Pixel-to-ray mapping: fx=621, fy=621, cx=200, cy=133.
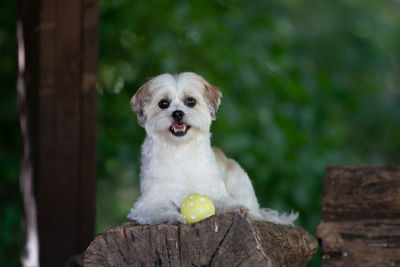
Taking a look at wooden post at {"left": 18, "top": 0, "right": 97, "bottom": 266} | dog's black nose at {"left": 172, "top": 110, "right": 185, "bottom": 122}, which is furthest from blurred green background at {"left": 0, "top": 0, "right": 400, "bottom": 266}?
dog's black nose at {"left": 172, "top": 110, "right": 185, "bottom": 122}

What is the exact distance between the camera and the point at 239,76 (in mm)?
6691

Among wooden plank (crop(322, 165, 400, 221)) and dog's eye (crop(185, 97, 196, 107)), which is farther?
wooden plank (crop(322, 165, 400, 221))

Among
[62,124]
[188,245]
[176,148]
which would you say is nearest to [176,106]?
[176,148]

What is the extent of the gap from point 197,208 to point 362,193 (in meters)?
1.59

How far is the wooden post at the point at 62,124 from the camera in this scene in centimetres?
466

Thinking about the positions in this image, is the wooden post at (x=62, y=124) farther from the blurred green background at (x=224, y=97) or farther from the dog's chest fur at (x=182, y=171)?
the blurred green background at (x=224, y=97)

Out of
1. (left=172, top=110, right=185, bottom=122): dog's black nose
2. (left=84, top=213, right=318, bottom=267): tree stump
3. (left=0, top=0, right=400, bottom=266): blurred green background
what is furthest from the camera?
(left=0, top=0, right=400, bottom=266): blurred green background

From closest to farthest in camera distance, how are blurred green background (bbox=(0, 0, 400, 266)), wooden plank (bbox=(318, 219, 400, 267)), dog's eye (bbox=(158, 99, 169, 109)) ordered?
dog's eye (bbox=(158, 99, 169, 109)) → wooden plank (bbox=(318, 219, 400, 267)) → blurred green background (bbox=(0, 0, 400, 266))

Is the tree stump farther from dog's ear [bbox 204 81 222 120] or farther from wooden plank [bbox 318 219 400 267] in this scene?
wooden plank [bbox 318 219 400 267]

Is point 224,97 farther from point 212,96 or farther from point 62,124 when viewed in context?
point 212,96

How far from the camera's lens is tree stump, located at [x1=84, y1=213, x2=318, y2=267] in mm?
2965

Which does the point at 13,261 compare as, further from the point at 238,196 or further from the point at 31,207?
the point at 238,196

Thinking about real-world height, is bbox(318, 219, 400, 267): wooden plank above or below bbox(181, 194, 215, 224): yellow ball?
below

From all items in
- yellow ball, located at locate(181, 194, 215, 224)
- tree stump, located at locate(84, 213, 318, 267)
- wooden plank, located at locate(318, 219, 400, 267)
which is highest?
yellow ball, located at locate(181, 194, 215, 224)
